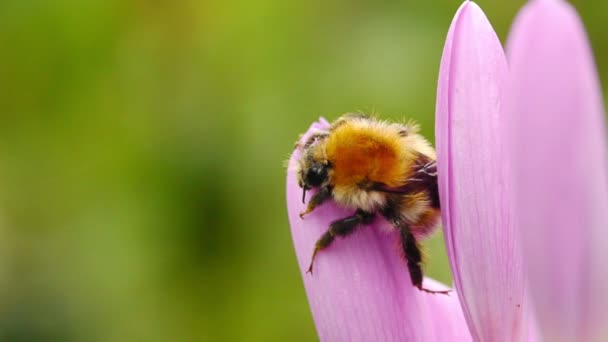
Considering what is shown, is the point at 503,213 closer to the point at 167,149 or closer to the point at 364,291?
the point at 364,291

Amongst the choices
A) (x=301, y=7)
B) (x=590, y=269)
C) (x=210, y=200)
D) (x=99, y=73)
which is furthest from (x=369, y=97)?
(x=590, y=269)

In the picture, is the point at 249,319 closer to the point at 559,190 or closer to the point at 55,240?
the point at 55,240

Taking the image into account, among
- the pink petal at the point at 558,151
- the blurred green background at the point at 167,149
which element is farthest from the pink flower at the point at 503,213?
the blurred green background at the point at 167,149

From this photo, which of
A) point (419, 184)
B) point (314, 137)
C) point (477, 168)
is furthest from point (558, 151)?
point (314, 137)

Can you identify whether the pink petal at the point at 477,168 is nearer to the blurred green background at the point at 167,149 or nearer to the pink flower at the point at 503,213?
the pink flower at the point at 503,213

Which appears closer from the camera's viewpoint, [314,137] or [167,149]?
[314,137]

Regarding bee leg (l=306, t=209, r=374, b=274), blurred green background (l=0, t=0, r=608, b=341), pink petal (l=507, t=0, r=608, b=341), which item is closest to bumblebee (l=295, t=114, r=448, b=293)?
bee leg (l=306, t=209, r=374, b=274)

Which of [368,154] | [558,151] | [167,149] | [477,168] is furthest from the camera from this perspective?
[167,149]

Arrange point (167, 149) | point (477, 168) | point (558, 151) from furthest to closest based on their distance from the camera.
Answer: point (167, 149) → point (477, 168) → point (558, 151)
